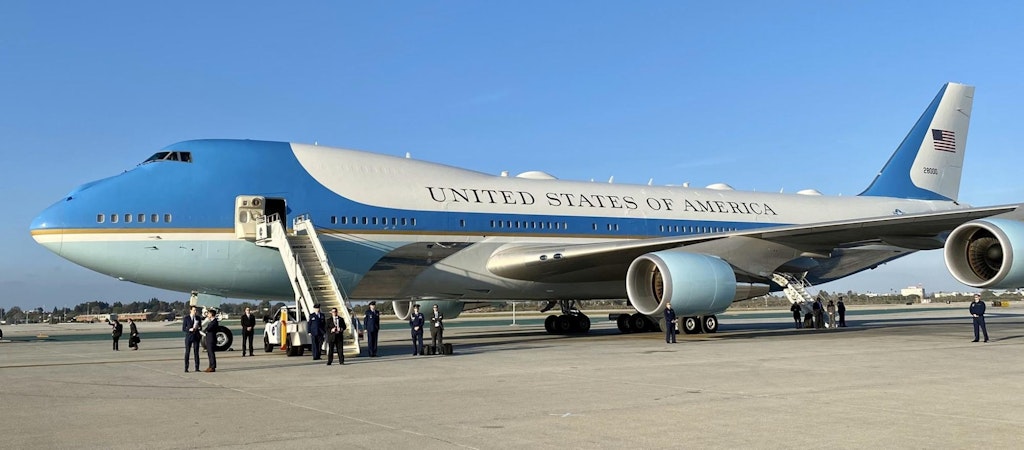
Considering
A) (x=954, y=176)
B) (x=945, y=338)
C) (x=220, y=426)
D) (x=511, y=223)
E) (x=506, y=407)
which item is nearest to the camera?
(x=220, y=426)

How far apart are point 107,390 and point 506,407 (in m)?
5.27

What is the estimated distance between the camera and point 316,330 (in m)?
14.4

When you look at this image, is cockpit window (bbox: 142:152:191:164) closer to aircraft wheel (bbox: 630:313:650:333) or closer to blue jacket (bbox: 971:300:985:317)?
aircraft wheel (bbox: 630:313:650:333)

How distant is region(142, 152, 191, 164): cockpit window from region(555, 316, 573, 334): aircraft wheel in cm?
1173

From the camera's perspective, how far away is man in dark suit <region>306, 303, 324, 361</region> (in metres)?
14.2

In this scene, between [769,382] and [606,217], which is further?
[606,217]

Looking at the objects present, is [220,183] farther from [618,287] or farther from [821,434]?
[821,434]

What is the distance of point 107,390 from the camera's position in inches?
403

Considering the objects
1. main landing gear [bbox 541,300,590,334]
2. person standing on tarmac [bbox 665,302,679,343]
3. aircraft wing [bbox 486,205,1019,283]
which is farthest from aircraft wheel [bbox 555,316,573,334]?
person standing on tarmac [bbox 665,302,679,343]

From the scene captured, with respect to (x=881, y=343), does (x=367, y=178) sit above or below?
above

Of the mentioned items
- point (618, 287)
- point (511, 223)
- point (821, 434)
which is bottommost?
point (821, 434)

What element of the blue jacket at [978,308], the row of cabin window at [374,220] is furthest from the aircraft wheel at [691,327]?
the row of cabin window at [374,220]

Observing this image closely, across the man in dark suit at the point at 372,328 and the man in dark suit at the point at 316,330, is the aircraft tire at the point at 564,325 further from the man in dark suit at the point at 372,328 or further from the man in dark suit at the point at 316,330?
the man in dark suit at the point at 316,330

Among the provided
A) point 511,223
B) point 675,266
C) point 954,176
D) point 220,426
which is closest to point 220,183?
point 511,223
